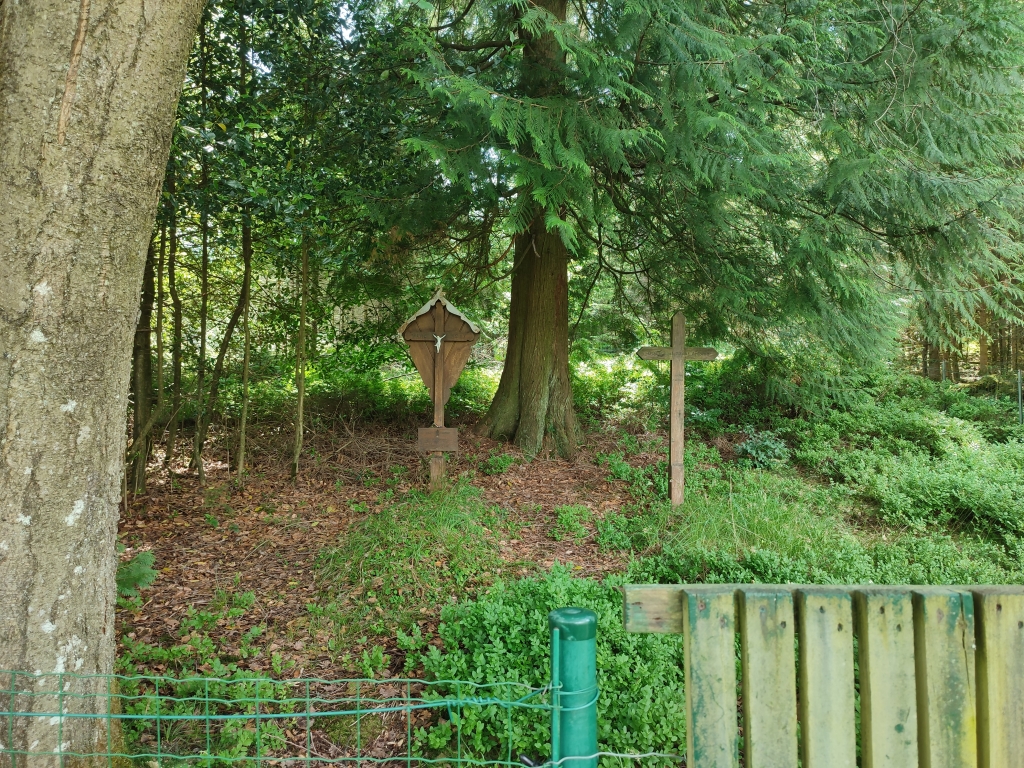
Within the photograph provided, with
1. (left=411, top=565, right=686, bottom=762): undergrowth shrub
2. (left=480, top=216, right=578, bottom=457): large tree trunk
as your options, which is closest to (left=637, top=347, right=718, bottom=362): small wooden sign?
(left=480, top=216, right=578, bottom=457): large tree trunk

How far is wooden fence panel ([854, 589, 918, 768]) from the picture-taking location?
5.85 ft

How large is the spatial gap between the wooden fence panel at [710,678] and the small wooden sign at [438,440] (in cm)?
484

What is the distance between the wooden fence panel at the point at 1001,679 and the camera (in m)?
1.75

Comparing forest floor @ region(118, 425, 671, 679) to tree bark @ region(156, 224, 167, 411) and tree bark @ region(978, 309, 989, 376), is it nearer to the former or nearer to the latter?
tree bark @ region(156, 224, 167, 411)

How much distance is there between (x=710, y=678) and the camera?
178 centimetres

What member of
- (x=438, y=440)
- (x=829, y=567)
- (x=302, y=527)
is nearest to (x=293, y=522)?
(x=302, y=527)

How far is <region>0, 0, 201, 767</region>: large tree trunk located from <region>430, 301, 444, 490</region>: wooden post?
3.91m

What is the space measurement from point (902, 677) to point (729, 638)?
492mm

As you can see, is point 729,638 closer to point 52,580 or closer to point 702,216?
point 52,580

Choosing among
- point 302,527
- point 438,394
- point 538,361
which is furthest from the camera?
point 538,361

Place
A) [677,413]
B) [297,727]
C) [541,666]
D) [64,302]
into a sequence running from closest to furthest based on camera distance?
[64,302] → [297,727] → [541,666] → [677,413]

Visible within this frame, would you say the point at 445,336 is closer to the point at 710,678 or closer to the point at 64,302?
the point at 64,302

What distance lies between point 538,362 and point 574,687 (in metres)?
6.55

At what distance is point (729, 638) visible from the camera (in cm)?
179
